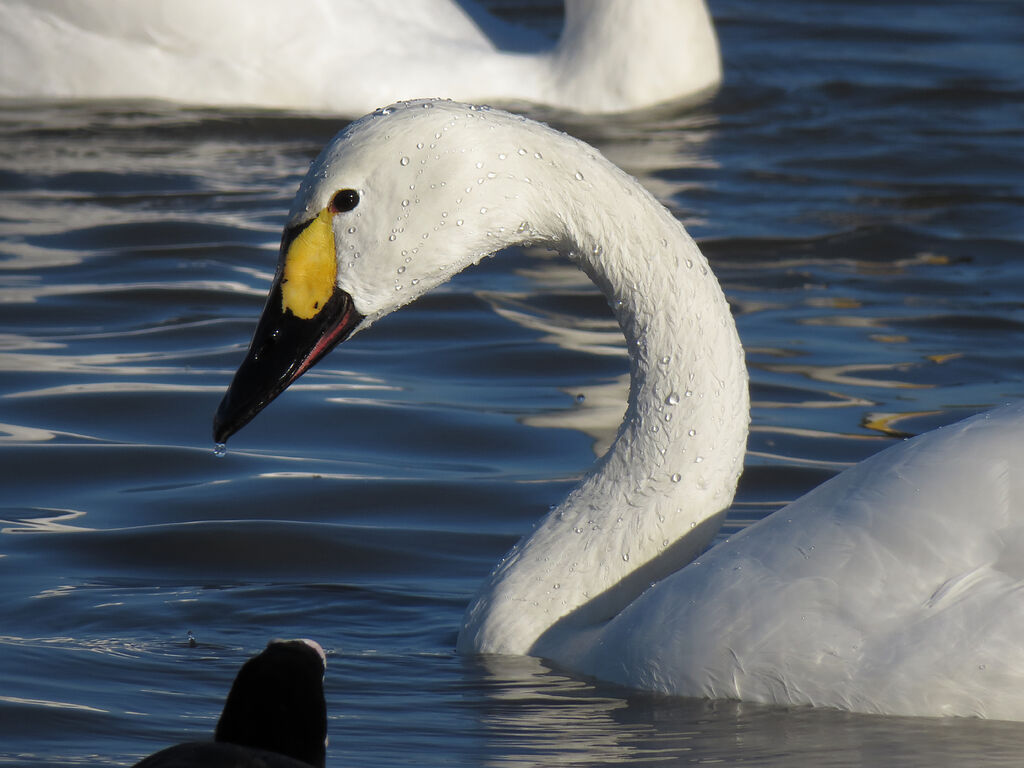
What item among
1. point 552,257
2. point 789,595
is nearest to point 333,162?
point 789,595

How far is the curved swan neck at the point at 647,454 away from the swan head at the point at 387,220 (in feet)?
0.69

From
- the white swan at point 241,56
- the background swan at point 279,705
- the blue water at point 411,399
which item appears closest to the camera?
the background swan at point 279,705

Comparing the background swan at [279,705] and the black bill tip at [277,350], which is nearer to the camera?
the background swan at [279,705]

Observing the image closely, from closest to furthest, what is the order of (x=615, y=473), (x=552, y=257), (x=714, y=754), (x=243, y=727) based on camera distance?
(x=243, y=727), (x=714, y=754), (x=615, y=473), (x=552, y=257)

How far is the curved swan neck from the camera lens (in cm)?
455

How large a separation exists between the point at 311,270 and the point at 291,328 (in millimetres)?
142

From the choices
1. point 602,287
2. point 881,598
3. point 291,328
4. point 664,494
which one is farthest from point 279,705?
point 602,287

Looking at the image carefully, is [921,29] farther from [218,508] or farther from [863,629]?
[863,629]

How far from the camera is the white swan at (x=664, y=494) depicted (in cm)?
386

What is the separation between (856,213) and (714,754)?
5910 mm

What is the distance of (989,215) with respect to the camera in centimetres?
945

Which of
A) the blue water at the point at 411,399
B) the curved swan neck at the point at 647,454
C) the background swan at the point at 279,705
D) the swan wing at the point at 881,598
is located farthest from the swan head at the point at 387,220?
the background swan at the point at 279,705

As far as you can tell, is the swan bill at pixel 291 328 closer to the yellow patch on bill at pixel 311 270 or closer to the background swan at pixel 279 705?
the yellow patch on bill at pixel 311 270

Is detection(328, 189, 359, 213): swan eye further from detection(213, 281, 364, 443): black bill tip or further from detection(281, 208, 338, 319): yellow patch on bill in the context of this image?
A: detection(213, 281, 364, 443): black bill tip
